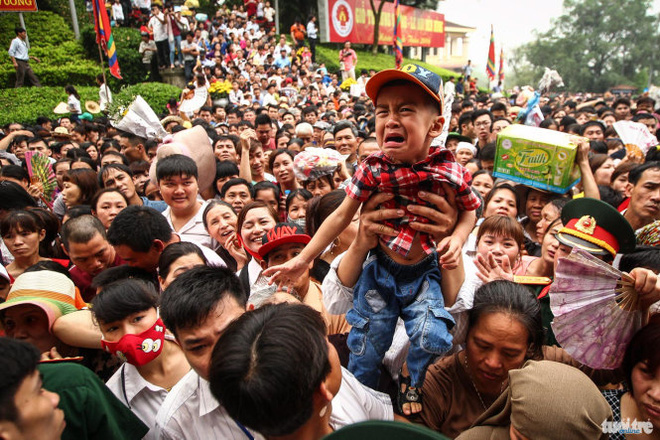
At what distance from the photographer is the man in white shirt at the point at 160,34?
15359 millimetres

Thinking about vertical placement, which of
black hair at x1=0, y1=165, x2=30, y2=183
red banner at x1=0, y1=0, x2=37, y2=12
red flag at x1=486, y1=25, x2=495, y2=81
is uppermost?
red banner at x1=0, y1=0, x2=37, y2=12

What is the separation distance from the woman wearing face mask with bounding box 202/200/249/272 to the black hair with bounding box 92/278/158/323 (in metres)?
1.50

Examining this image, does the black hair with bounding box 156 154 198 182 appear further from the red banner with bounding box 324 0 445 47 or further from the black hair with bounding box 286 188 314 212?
the red banner with bounding box 324 0 445 47

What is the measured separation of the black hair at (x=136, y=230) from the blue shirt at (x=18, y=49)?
50.2 feet

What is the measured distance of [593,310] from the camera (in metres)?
1.87

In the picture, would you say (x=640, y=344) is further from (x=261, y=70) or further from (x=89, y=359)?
(x=261, y=70)

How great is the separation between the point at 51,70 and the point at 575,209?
744 inches

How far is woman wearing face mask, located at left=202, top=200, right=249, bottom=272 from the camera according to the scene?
3787mm

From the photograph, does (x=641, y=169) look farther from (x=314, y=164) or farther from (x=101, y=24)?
(x=101, y=24)

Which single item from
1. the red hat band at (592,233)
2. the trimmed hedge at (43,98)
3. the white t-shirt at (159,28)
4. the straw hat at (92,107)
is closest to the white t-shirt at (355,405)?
the red hat band at (592,233)

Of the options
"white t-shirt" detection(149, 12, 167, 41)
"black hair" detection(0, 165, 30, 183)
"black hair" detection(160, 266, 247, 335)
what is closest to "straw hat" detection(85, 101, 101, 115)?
"white t-shirt" detection(149, 12, 167, 41)

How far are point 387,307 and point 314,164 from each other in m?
2.82

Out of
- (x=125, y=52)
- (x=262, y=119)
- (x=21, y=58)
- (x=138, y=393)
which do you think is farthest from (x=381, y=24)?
(x=138, y=393)

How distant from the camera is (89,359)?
8.36ft
